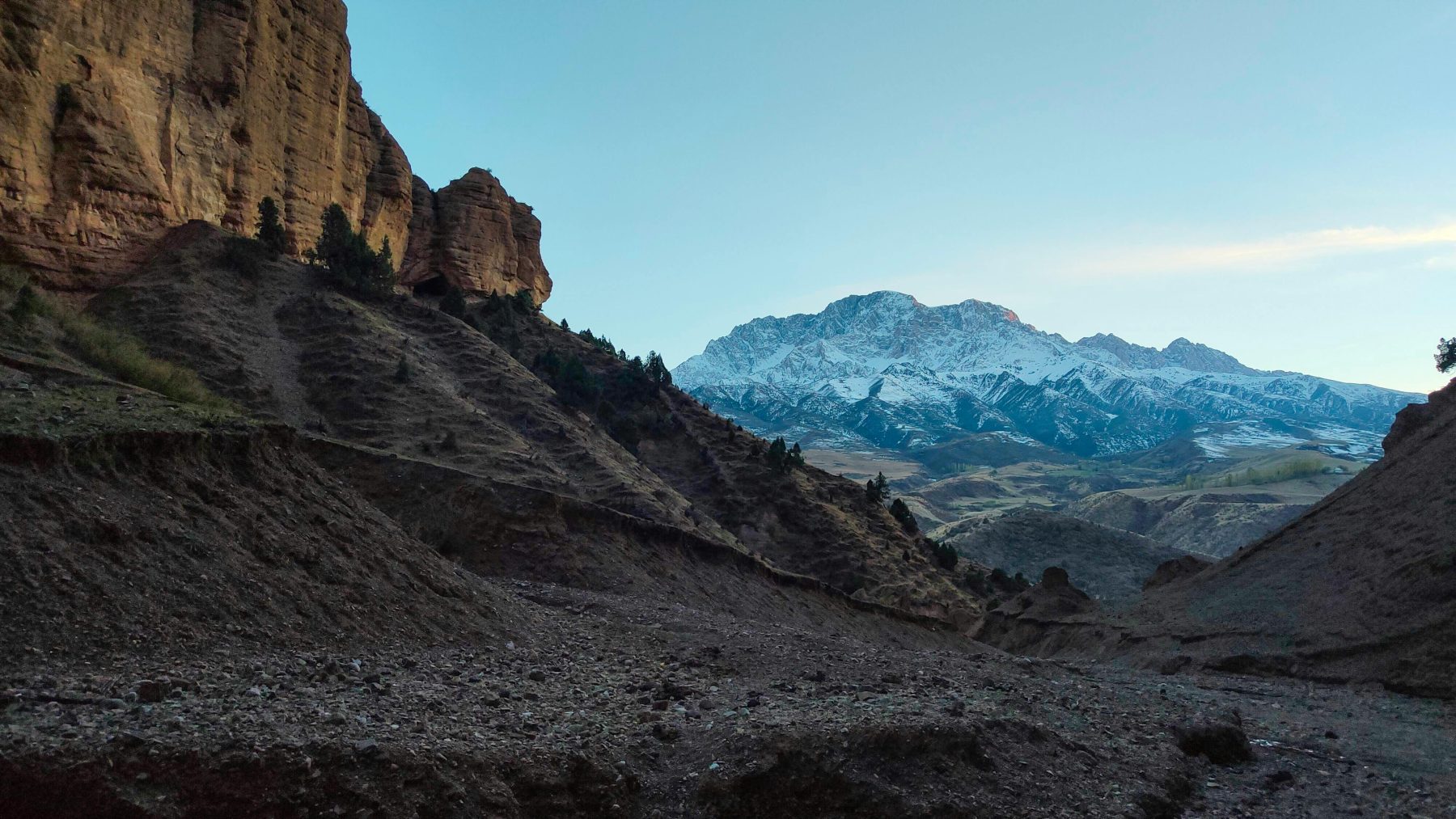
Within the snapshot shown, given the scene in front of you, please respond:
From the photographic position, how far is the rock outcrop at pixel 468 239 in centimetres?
6738

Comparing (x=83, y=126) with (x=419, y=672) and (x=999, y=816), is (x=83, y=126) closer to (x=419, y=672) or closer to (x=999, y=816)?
(x=419, y=672)

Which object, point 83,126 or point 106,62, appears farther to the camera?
point 106,62

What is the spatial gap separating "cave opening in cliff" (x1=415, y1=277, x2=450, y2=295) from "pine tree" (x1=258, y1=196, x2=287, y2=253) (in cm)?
2224

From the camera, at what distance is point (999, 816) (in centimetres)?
976

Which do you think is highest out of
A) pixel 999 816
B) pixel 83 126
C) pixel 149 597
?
pixel 83 126

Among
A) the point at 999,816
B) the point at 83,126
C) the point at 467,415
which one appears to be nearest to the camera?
the point at 999,816

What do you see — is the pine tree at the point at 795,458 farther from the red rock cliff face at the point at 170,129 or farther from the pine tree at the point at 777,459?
the red rock cliff face at the point at 170,129

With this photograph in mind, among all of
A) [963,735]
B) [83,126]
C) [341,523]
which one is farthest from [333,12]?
[963,735]

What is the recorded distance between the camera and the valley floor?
25.1ft

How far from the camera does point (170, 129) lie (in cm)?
3919

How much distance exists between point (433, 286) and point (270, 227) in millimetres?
23224

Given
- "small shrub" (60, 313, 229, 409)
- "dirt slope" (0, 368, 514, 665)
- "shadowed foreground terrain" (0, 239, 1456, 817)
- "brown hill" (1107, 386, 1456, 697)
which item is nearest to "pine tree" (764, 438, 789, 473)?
"brown hill" (1107, 386, 1456, 697)

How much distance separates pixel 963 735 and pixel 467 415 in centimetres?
2833

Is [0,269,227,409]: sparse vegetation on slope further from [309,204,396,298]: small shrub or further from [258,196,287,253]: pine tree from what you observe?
[309,204,396,298]: small shrub
